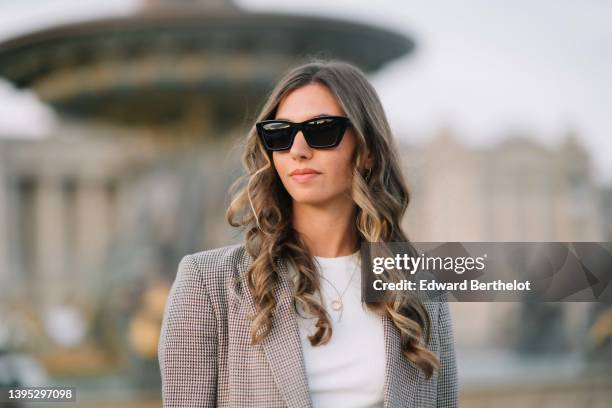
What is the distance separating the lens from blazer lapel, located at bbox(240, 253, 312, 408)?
7.61 ft

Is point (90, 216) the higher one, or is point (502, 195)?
point (90, 216)

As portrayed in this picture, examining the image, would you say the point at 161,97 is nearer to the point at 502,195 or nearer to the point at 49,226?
the point at 502,195

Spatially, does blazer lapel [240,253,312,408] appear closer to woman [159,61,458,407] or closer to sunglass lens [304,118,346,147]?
woman [159,61,458,407]

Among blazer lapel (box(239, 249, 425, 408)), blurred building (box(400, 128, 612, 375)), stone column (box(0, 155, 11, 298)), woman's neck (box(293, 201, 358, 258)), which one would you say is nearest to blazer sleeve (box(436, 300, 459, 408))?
blazer lapel (box(239, 249, 425, 408))

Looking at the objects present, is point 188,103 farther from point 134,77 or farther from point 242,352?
point 242,352

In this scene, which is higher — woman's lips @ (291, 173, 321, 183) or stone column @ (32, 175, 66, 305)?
stone column @ (32, 175, 66, 305)

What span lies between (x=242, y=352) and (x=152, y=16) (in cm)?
774

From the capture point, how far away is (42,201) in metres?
41.8

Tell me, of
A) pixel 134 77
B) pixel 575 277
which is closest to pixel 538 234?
pixel 134 77

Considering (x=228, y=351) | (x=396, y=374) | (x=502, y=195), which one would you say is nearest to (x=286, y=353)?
(x=228, y=351)

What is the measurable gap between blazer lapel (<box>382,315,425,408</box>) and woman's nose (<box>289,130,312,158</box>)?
0.46 m

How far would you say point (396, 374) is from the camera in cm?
244

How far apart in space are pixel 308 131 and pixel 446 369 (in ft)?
2.44

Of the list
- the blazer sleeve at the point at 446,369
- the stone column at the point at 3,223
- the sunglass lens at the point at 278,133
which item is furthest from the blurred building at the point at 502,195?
the stone column at the point at 3,223
